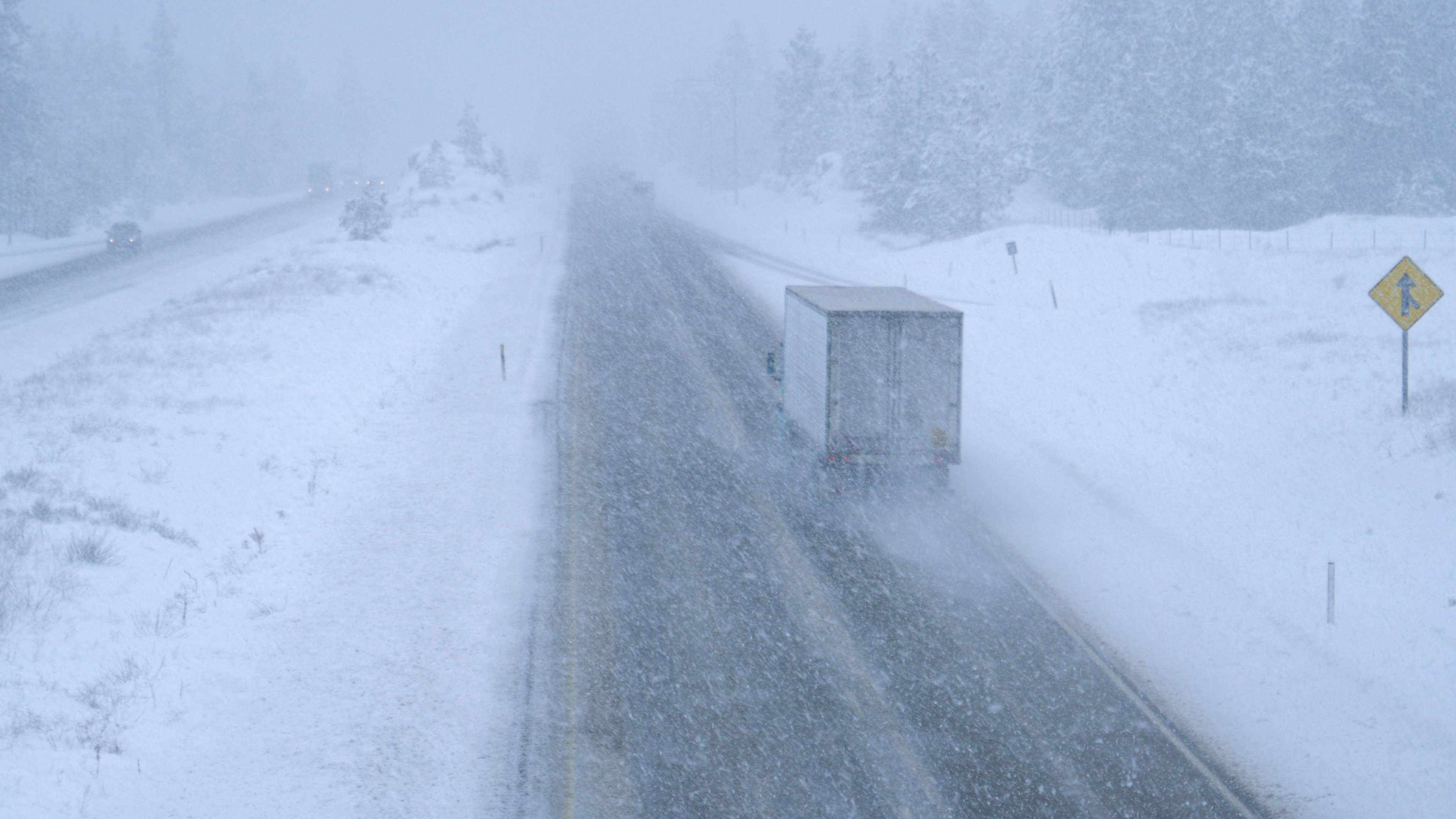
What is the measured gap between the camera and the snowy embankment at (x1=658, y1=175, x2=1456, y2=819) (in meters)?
9.16

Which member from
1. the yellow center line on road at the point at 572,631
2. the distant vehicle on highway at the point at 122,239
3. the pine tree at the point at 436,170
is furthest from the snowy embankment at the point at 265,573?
the pine tree at the point at 436,170

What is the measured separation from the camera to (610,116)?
18525cm

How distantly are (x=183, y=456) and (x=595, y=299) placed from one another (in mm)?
19151

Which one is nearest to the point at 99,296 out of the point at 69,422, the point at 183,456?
the point at 69,422

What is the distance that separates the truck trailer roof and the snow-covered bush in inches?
1219

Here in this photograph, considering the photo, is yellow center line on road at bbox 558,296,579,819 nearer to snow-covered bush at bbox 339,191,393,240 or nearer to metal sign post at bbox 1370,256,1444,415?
metal sign post at bbox 1370,256,1444,415

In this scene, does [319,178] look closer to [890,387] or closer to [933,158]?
[933,158]

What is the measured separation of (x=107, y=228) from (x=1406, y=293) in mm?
74957

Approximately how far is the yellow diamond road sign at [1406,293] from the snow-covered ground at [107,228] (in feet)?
161

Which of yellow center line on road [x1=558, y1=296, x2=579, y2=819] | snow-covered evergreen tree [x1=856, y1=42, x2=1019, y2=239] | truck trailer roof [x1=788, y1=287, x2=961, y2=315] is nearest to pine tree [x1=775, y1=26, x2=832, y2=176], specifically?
snow-covered evergreen tree [x1=856, y1=42, x2=1019, y2=239]

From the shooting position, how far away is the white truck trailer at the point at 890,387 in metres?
14.1

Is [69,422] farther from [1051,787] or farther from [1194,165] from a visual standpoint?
[1194,165]

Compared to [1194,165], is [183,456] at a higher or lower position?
lower

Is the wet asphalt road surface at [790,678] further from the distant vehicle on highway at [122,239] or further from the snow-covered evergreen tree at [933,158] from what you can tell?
the distant vehicle on highway at [122,239]
